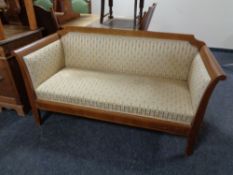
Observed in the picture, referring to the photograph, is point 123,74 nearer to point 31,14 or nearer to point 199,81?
point 199,81

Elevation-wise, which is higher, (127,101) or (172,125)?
(127,101)

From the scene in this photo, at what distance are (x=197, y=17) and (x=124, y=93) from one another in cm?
247

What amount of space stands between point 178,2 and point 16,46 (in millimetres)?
2601

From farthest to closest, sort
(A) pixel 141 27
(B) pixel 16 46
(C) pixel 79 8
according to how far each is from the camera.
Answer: (C) pixel 79 8
(A) pixel 141 27
(B) pixel 16 46

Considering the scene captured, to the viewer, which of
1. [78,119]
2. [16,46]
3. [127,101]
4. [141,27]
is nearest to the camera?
[127,101]

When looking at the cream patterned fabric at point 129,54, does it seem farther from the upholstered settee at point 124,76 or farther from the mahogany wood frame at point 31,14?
the mahogany wood frame at point 31,14

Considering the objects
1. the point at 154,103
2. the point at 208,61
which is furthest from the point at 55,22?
the point at 208,61

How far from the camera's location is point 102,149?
148 centimetres

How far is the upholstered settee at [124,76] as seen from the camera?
1.30 meters

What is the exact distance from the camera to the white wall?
3041mm

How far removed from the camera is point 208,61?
4.05ft

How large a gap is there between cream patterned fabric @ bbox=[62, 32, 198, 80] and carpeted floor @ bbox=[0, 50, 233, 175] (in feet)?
1.69

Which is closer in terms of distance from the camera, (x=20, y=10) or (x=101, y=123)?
(x=101, y=123)

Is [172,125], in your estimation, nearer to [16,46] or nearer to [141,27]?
[141,27]
